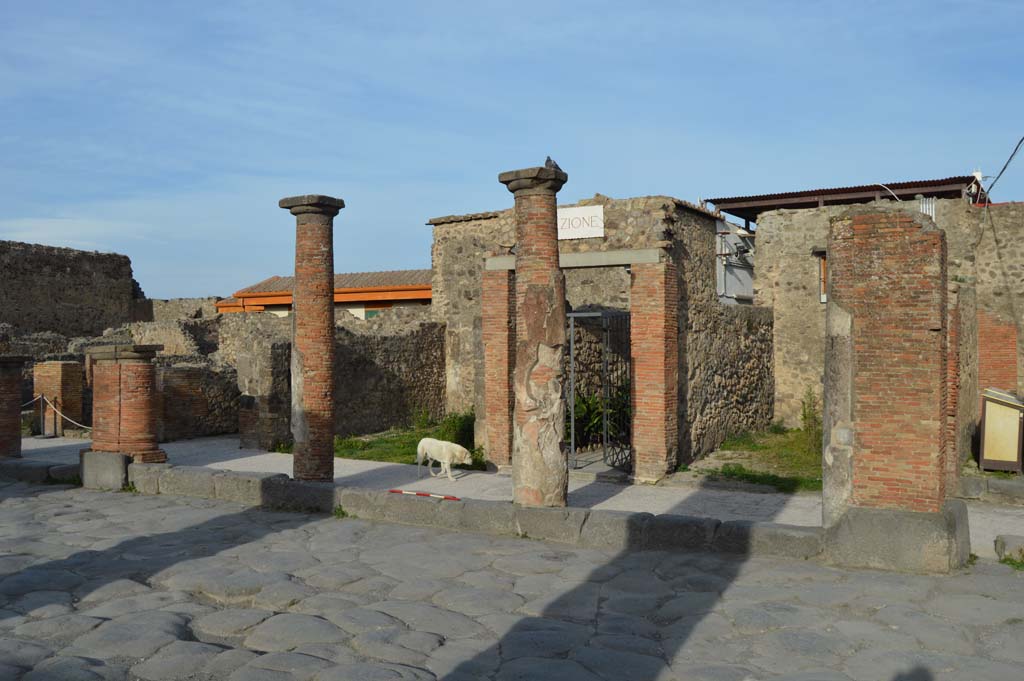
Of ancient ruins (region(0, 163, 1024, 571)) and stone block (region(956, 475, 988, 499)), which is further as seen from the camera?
stone block (region(956, 475, 988, 499))

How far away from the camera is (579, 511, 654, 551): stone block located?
23.9 feet

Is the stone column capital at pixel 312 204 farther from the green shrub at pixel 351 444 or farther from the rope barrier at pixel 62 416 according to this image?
the rope barrier at pixel 62 416

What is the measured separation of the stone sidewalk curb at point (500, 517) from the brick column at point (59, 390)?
716 cm

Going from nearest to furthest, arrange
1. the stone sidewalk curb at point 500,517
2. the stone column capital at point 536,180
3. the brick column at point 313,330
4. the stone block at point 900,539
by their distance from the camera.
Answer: the stone block at point 900,539
the stone sidewalk curb at point 500,517
the stone column capital at point 536,180
the brick column at point 313,330

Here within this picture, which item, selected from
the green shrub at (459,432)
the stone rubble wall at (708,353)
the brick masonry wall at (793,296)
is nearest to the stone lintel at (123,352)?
the green shrub at (459,432)

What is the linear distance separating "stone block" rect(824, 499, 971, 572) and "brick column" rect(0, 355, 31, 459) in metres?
11.5

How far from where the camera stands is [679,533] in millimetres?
7133

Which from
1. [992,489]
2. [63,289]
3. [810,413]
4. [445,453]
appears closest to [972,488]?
[992,489]

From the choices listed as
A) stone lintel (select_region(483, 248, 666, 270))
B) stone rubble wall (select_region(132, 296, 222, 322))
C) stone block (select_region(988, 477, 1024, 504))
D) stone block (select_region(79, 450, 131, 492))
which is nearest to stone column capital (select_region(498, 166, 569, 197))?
stone lintel (select_region(483, 248, 666, 270))

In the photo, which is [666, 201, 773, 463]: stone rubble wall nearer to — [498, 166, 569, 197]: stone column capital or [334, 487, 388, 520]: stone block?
[498, 166, 569, 197]: stone column capital

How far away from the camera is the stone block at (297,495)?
29.7 ft

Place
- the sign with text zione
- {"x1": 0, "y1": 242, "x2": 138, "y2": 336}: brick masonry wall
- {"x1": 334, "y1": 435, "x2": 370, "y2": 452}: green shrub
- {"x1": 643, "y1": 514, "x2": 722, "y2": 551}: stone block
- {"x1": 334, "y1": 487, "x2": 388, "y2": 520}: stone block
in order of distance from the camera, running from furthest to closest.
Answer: {"x1": 0, "y1": 242, "x2": 138, "y2": 336}: brick masonry wall < {"x1": 334, "y1": 435, "x2": 370, "y2": 452}: green shrub < the sign with text zione < {"x1": 334, "y1": 487, "x2": 388, "y2": 520}: stone block < {"x1": 643, "y1": 514, "x2": 722, "y2": 551}: stone block

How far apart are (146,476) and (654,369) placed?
6.35 m

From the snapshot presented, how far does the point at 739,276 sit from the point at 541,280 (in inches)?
586
